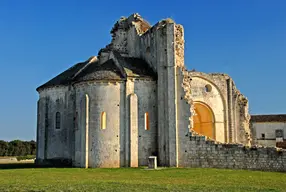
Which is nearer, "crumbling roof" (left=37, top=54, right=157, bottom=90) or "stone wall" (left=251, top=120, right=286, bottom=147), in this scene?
"crumbling roof" (left=37, top=54, right=157, bottom=90)

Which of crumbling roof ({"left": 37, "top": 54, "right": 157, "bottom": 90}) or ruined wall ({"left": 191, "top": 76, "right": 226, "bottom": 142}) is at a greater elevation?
crumbling roof ({"left": 37, "top": 54, "right": 157, "bottom": 90})

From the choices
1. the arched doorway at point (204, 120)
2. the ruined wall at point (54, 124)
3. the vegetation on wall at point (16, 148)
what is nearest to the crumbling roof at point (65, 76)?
the ruined wall at point (54, 124)

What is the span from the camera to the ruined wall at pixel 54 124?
31.8 meters

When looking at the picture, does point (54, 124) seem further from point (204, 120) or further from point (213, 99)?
point (213, 99)

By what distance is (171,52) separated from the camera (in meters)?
26.9

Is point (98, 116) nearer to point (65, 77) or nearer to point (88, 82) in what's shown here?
point (88, 82)

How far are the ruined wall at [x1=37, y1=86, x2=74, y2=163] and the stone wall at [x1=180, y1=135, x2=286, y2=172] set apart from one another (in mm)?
10555

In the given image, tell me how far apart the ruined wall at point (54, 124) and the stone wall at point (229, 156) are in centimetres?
1055

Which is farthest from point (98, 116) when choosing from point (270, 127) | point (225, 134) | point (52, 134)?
point (270, 127)

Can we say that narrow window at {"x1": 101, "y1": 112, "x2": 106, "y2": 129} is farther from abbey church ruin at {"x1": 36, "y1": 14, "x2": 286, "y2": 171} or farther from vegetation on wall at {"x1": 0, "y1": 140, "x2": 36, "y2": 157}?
vegetation on wall at {"x1": 0, "y1": 140, "x2": 36, "y2": 157}

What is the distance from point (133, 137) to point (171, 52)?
257 inches

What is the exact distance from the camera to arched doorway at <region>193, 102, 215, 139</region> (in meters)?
33.6

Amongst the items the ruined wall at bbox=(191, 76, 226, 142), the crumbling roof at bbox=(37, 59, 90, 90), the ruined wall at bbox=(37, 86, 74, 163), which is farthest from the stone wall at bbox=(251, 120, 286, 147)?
the ruined wall at bbox=(37, 86, 74, 163)

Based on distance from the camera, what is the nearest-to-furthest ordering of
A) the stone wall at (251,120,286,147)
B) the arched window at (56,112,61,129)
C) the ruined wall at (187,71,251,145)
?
the arched window at (56,112,61,129) → the ruined wall at (187,71,251,145) → the stone wall at (251,120,286,147)
